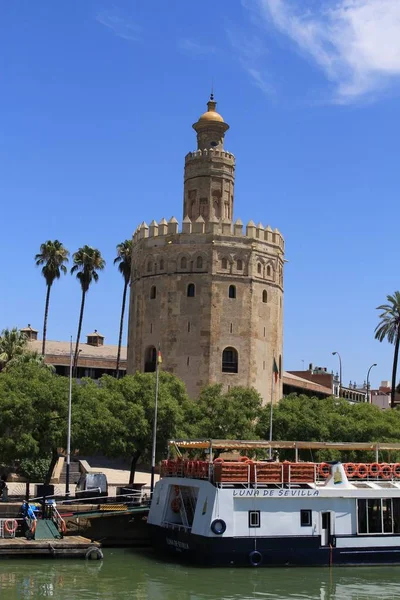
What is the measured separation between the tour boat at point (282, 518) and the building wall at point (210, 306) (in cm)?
2753

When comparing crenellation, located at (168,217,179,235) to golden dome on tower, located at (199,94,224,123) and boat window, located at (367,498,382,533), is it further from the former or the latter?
boat window, located at (367,498,382,533)

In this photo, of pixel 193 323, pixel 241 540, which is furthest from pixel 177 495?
pixel 193 323

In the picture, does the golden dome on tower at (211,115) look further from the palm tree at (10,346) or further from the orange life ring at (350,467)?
the orange life ring at (350,467)

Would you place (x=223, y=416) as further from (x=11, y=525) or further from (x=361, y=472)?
(x=11, y=525)

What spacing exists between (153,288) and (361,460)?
19909mm

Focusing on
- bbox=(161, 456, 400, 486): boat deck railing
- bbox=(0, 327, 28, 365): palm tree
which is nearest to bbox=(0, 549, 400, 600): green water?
bbox=(161, 456, 400, 486): boat deck railing

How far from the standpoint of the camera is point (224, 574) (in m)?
26.7

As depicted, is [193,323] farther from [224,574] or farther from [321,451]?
[224,574]

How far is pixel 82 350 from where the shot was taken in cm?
8088

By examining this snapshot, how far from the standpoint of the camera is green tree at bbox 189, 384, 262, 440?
Result: 4666 cm

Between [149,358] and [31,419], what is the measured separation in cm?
2239

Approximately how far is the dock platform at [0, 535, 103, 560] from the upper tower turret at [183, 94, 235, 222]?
35087mm

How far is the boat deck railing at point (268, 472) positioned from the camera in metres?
28.3

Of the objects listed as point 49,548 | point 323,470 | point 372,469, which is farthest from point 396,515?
point 49,548
